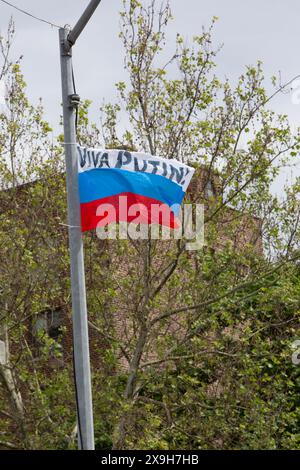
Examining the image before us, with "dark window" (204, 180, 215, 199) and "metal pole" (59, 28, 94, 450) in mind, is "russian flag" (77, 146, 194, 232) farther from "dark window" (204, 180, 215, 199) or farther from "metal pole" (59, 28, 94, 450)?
"dark window" (204, 180, 215, 199)

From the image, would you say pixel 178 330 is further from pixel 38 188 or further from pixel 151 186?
pixel 151 186

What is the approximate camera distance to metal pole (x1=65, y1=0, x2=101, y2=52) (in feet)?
36.7

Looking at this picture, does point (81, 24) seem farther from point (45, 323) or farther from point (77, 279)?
point (45, 323)

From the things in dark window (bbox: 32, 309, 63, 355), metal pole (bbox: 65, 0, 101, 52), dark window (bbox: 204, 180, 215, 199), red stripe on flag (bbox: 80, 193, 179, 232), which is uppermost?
metal pole (bbox: 65, 0, 101, 52)

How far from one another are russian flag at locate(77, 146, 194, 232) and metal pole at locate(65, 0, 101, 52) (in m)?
1.29

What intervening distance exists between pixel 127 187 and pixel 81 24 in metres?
2.00

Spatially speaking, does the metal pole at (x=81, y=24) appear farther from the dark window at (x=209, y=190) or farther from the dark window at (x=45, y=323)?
the dark window at (x=45, y=323)

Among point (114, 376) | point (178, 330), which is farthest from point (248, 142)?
point (114, 376)

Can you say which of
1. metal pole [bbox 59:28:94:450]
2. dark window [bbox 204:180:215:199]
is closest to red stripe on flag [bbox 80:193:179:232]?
metal pole [bbox 59:28:94:450]

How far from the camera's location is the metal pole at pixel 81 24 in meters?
11.2

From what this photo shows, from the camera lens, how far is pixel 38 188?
1723 cm

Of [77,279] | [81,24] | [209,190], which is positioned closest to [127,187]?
[77,279]

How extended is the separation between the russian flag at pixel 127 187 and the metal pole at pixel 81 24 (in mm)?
1295
